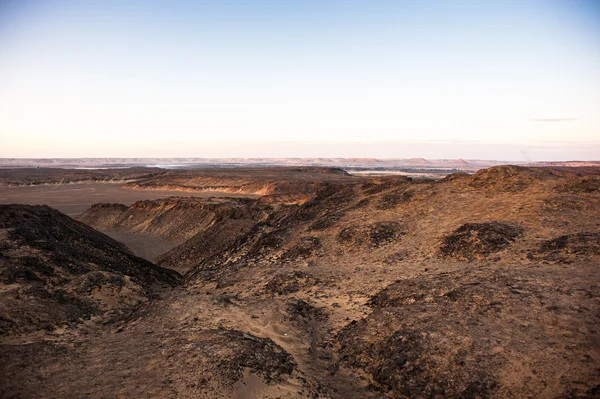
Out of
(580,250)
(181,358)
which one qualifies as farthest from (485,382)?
(580,250)

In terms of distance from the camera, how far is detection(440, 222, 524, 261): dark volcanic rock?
12352mm

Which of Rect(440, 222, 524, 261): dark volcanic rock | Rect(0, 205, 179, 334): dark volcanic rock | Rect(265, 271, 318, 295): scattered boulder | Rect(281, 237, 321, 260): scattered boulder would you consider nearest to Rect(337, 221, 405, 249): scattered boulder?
Rect(281, 237, 321, 260): scattered boulder

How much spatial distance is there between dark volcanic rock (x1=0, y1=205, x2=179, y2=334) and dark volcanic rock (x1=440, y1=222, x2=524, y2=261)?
1104cm

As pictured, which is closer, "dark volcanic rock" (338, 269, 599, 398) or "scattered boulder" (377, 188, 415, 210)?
"dark volcanic rock" (338, 269, 599, 398)

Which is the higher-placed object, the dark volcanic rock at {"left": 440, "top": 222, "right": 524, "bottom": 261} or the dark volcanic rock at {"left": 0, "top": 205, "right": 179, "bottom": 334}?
the dark volcanic rock at {"left": 440, "top": 222, "right": 524, "bottom": 261}

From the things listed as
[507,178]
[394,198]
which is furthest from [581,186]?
[394,198]

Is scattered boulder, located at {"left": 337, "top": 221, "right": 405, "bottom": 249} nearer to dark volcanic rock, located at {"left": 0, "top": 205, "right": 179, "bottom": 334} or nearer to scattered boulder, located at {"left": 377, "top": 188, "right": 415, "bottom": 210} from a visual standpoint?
scattered boulder, located at {"left": 377, "top": 188, "right": 415, "bottom": 210}

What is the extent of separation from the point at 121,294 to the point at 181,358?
20.2 feet

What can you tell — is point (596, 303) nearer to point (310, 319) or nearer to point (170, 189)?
point (310, 319)

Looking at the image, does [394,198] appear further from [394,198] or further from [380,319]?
[380,319]

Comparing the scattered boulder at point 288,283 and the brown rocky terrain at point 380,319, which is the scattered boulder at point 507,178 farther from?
the scattered boulder at point 288,283

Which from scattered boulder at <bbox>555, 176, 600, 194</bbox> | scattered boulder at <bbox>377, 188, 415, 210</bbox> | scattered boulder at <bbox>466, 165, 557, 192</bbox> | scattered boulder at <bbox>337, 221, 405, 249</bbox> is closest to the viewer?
scattered boulder at <bbox>337, 221, 405, 249</bbox>

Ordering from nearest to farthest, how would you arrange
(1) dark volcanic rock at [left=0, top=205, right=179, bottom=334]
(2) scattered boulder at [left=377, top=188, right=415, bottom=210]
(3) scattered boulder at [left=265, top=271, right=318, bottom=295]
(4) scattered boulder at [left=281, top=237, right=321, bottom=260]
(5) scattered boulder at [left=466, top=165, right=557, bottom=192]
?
(1) dark volcanic rock at [left=0, top=205, right=179, bottom=334] < (3) scattered boulder at [left=265, top=271, right=318, bottom=295] < (4) scattered boulder at [left=281, top=237, right=321, bottom=260] < (5) scattered boulder at [left=466, top=165, right=557, bottom=192] < (2) scattered boulder at [left=377, top=188, right=415, bottom=210]

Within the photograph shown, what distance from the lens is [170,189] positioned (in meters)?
82.7
